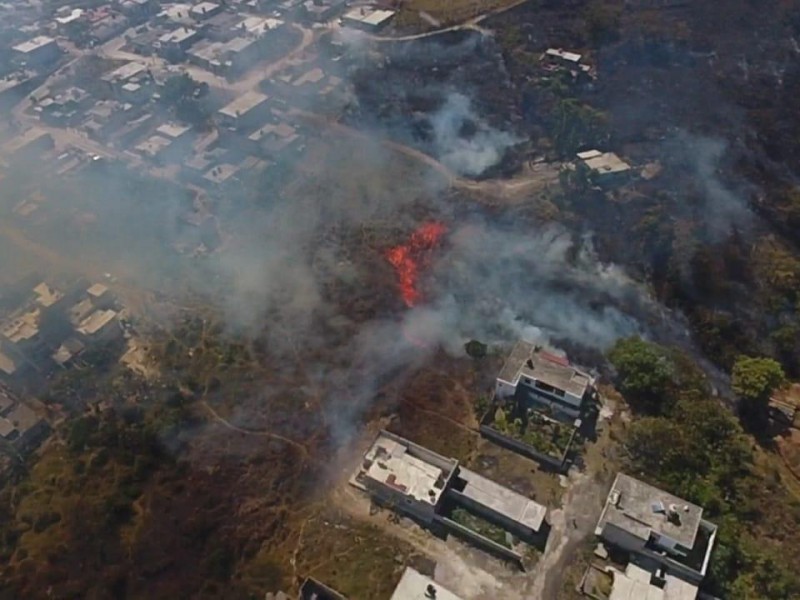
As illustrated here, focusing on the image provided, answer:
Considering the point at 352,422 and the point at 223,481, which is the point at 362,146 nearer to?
the point at 352,422

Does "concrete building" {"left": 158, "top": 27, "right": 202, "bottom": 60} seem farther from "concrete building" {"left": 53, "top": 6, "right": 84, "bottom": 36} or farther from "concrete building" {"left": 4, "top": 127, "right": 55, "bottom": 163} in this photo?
"concrete building" {"left": 4, "top": 127, "right": 55, "bottom": 163}

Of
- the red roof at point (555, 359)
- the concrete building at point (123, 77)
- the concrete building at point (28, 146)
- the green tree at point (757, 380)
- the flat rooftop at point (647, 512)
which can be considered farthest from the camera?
the concrete building at point (123, 77)

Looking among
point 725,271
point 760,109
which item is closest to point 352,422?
point 725,271

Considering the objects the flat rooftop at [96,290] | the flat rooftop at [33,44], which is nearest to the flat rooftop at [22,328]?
the flat rooftop at [96,290]

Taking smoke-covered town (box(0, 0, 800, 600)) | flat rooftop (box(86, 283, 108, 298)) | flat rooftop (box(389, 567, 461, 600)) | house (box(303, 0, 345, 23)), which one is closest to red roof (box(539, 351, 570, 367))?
smoke-covered town (box(0, 0, 800, 600))

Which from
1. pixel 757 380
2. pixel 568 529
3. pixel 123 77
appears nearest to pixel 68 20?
pixel 123 77

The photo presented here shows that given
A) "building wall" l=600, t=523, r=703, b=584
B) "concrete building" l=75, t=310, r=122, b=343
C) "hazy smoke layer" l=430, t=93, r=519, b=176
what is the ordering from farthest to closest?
"hazy smoke layer" l=430, t=93, r=519, b=176 → "concrete building" l=75, t=310, r=122, b=343 → "building wall" l=600, t=523, r=703, b=584

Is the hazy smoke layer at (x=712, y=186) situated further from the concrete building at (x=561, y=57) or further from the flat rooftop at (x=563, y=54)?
the flat rooftop at (x=563, y=54)
